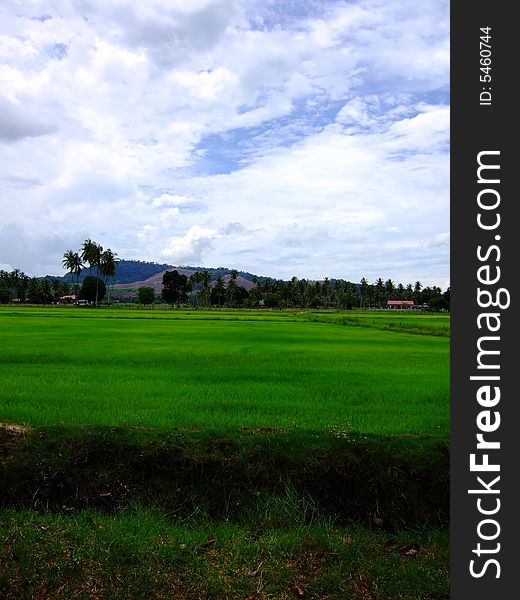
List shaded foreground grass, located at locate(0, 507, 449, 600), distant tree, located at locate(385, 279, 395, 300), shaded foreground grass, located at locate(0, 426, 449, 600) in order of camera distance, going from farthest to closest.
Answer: distant tree, located at locate(385, 279, 395, 300)
shaded foreground grass, located at locate(0, 426, 449, 600)
shaded foreground grass, located at locate(0, 507, 449, 600)

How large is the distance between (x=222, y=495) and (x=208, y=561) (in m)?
1.45

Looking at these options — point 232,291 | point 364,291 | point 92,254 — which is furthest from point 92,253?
point 364,291

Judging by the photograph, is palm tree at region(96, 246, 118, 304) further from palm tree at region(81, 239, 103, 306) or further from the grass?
the grass

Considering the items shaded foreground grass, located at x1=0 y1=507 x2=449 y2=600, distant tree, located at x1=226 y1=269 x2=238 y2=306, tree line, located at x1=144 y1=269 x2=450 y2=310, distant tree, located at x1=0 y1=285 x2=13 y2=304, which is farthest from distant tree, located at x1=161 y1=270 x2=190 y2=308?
shaded foreground grass, located at x1=0 y1=507 x2=449 y2=600

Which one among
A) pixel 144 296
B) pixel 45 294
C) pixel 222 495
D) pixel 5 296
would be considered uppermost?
pixel 45 294

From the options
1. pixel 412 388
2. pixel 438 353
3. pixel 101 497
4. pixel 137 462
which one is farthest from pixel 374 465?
pixel 438 353

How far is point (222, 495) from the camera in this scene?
6523mm

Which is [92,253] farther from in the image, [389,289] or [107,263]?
[389,289]

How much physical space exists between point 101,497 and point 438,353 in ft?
58.2

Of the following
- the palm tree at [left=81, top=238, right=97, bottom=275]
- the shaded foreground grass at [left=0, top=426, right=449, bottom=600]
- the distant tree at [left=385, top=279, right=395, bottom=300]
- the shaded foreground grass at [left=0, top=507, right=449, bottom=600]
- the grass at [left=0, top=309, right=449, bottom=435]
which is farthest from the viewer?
the distant tree at [left=385, top=279, right=395, bottom=300]

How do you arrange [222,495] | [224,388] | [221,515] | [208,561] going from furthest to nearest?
[224,388]
[222,495]
[221,515]
[208,561]

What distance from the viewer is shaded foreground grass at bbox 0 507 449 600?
466 centimetres

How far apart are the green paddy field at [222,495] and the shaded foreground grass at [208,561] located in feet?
0.06

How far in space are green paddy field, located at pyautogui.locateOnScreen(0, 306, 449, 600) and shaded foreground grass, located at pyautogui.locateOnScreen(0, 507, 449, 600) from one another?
0.06ft
